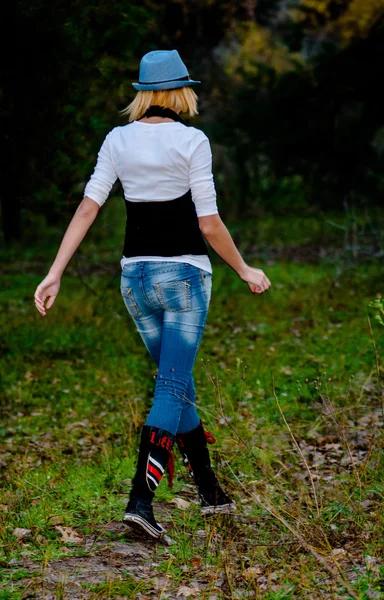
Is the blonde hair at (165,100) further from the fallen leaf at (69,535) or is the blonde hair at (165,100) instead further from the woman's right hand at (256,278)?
the fallen leaf at (69,535)

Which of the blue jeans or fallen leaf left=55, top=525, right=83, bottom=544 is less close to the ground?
the blue jeans

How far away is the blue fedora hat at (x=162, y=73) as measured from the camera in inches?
162

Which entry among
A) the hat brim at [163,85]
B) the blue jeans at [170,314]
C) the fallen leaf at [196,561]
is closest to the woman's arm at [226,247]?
the blue jeans at [170,314]

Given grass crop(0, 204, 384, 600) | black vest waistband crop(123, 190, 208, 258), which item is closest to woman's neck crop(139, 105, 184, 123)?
black vest waistband crop(123, 190, 208, 258)

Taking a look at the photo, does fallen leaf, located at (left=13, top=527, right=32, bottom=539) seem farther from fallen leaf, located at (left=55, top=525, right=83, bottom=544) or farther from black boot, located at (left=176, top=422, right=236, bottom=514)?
black boot, located at (left=176, top=422, right=236, bottom=514)

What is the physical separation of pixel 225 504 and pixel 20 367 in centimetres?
548

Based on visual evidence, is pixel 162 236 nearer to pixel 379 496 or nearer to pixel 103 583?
pixel 103 583

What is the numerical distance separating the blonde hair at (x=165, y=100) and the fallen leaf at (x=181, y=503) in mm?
2399

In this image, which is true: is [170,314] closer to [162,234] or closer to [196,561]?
[162,234]

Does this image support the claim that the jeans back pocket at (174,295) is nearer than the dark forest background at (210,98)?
Yes

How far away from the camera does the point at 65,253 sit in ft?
13.8

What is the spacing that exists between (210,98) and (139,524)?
1626 cm

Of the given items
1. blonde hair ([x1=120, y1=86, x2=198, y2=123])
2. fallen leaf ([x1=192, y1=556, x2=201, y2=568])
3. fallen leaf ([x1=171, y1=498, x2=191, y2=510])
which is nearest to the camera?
blonde hair ([x1=120, y1=86, x2=198, y2=123])

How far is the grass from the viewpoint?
4.15 metres
